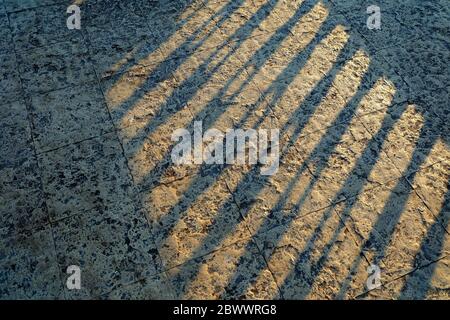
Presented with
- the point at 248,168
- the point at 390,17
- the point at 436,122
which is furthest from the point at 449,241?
the point at 390,17

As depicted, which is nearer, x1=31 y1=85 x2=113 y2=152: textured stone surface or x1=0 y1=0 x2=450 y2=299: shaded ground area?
x1=0 y1=0 x2=450 y2=299: shaded ground area

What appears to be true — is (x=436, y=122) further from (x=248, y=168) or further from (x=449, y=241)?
(x=248, y=168)

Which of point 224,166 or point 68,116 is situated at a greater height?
point 224,166

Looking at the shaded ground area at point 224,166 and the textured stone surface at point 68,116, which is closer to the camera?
the shaded ground area at point 224,166

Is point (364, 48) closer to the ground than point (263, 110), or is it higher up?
higher up

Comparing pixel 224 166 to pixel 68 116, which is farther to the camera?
pixel 68 116

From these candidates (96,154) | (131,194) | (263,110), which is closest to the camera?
(131,194)
